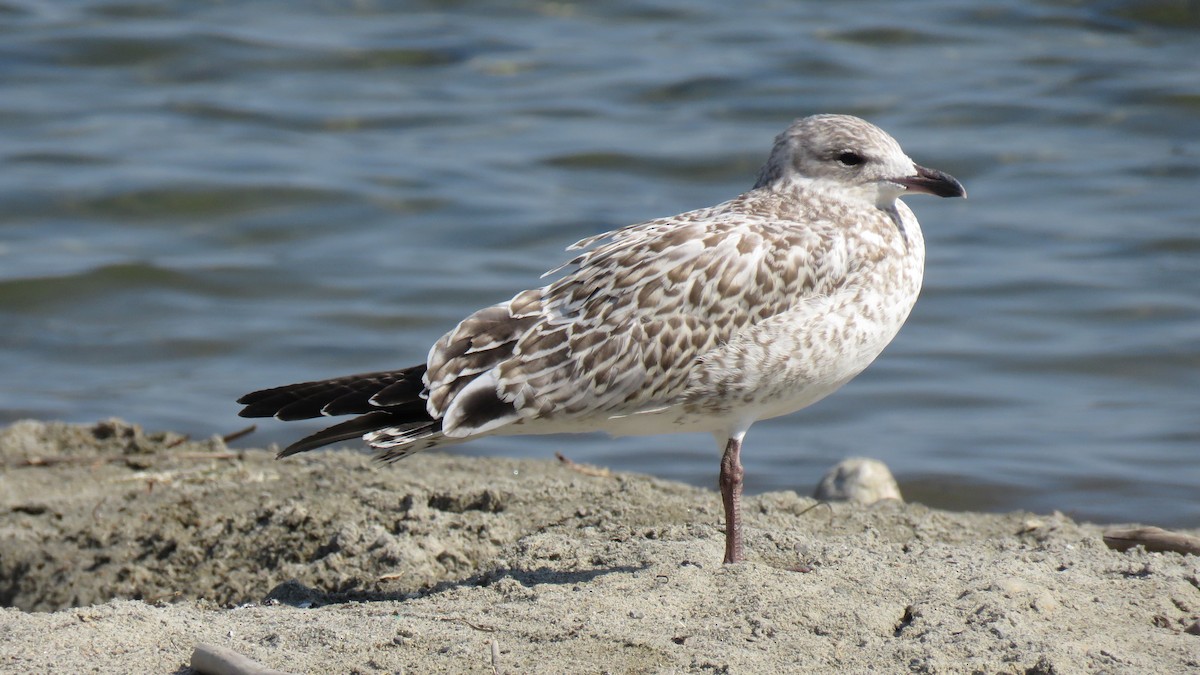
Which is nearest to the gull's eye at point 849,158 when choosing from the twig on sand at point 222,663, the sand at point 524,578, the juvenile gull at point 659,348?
the juvenile gull at point 659,348

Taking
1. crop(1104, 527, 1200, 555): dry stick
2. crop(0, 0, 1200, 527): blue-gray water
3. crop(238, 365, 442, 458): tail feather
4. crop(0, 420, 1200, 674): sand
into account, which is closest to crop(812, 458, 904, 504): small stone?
crop(0, 420, 1200, 674): sand

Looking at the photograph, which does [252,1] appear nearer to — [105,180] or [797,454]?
[105,180]

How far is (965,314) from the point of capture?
9656 millimetres

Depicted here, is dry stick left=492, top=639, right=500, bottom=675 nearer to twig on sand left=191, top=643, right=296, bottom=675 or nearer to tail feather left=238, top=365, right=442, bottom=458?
twig on sand left=191, top=643, right=296, bottom=675

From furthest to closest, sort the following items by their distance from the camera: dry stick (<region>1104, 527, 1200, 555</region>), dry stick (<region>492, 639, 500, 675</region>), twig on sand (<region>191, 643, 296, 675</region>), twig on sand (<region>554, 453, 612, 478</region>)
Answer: twig on sand (<region>554, 453, 612, 478</region>) < dry stick (<region>1104, 527, 1200, 555</region>) < dry stick (<region>492, 639, 500, 675</region>) < twig on sand (<region>191, 643, 296, 675</region>)

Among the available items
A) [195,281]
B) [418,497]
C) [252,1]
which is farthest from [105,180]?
[418,497]

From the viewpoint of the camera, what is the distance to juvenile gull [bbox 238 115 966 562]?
4.64 metres

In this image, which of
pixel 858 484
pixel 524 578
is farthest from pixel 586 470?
pixel 524 578

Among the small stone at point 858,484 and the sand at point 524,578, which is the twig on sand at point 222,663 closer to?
the sand at point 524,578

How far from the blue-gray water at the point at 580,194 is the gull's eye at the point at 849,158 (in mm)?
2644

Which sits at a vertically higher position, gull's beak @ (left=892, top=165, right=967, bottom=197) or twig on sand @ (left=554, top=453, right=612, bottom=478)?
gull's beak @ (left=892, top=165, right=967, bottom=197)

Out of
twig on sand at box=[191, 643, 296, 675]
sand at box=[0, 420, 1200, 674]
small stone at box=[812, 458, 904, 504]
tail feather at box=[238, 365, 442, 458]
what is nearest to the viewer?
twig on sand at box=[191, 643, 296, 675]

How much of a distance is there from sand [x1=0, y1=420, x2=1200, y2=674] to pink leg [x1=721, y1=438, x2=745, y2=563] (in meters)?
0.06

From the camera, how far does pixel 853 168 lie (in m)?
5.10
